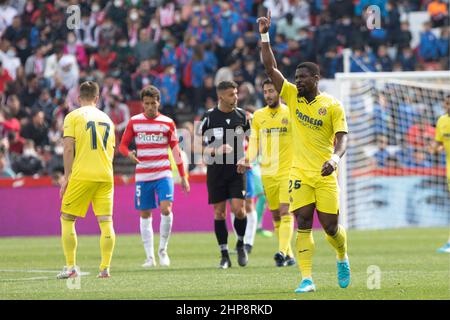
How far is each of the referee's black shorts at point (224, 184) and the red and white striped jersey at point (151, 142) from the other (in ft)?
2.00

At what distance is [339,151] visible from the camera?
35.1ft

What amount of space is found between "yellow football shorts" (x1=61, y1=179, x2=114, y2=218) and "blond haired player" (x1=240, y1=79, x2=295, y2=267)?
262 cm

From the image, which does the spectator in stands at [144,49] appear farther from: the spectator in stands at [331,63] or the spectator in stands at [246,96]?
the spectator in stands at [331,63]

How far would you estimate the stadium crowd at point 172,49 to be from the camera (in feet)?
87.2

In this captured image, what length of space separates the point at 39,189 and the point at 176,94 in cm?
555

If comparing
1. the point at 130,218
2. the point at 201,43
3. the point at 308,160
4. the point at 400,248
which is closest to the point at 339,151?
the point at 308,160

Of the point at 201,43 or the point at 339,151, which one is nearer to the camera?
the point at 339,151

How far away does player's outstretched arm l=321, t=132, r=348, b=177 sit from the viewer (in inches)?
408

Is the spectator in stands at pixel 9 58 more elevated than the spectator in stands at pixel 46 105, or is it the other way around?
the spectator in stands at pixel 9 58

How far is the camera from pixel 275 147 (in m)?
15.1

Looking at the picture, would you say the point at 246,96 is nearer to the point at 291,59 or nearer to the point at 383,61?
the point at 291,59

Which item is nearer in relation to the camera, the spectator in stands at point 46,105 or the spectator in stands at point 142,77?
the spectator in stands at point 46,105

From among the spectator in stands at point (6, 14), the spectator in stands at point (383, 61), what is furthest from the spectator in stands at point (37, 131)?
the spectator in stands at point (383, 61)

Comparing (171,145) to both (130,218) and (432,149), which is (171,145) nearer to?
(432,149)
